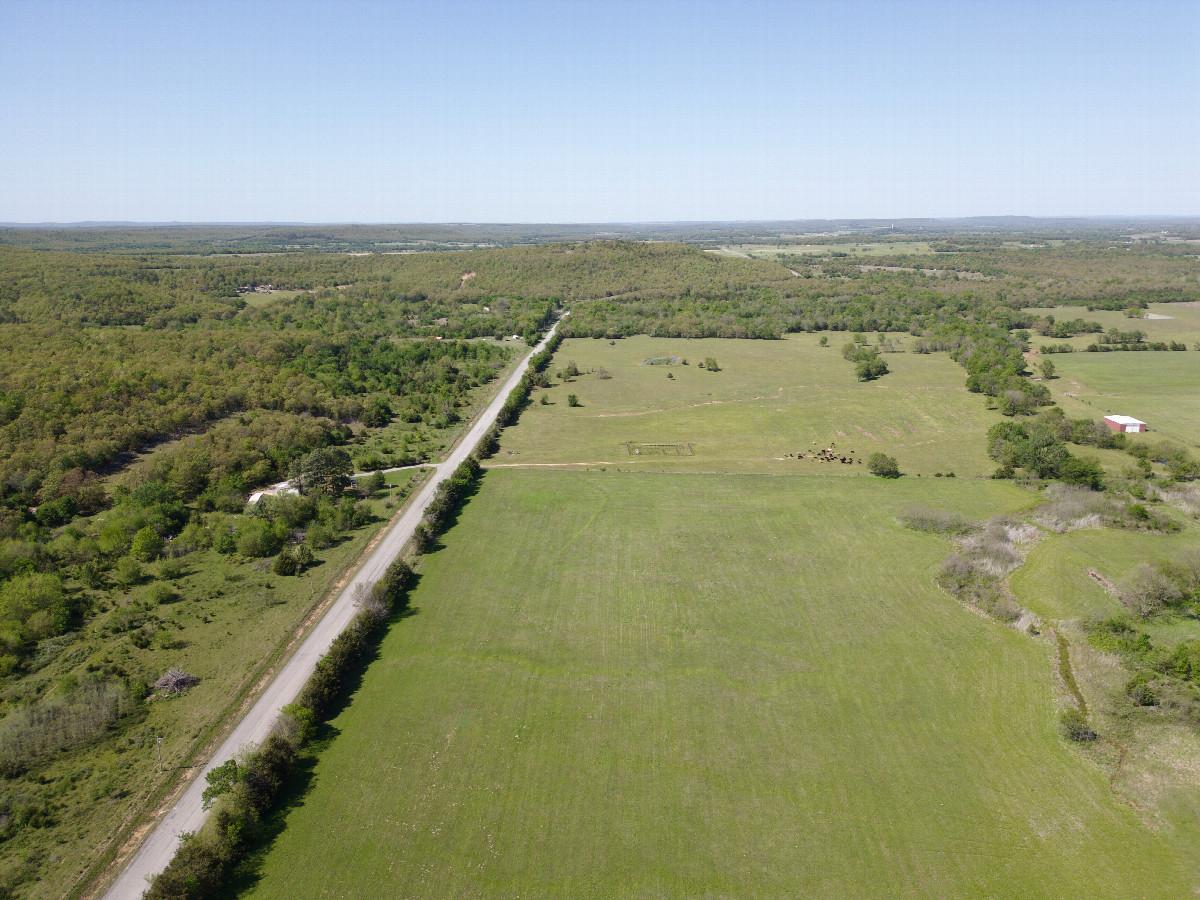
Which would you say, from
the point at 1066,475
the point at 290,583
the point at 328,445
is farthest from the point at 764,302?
the point at 290,583

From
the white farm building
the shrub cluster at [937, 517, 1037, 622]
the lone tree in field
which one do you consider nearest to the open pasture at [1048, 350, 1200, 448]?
the white farm building

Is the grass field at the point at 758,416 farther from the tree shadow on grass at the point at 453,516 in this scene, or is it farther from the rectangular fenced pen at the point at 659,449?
the tree shadow on grass at the point at 453,516

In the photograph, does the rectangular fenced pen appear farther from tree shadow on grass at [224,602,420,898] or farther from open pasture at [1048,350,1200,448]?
open pasture at [1048,350,1200,448]

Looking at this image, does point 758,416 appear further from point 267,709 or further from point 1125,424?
point 267,709

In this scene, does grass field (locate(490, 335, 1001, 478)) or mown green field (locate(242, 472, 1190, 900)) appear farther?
grass field (locate(490, 335, 1001, 478))

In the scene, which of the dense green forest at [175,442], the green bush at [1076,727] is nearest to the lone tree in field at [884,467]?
the dense green forest at [175,442]

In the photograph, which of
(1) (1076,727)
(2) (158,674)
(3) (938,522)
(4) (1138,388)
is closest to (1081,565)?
(3) (938,522)

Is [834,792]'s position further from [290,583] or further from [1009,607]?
[290,583]
